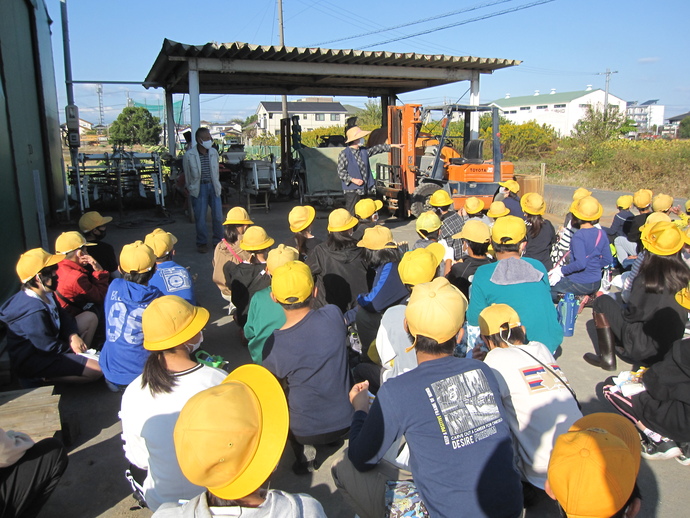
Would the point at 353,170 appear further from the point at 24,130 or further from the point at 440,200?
the point at 24,130

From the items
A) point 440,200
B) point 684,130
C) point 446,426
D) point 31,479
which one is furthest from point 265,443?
point 684,130

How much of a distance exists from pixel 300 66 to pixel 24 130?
5.94 m

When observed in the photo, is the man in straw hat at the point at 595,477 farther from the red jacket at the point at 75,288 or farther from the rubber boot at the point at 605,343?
the red jacket at the point at 75,288

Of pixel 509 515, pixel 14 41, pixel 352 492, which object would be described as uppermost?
pixel 14 41

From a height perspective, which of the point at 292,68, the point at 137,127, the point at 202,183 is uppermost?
the point at 137,127

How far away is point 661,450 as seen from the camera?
10.9ft

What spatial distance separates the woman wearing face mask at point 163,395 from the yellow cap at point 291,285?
1.64ft

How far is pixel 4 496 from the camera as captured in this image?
2420mm

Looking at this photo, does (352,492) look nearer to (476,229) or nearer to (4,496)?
(4,496)

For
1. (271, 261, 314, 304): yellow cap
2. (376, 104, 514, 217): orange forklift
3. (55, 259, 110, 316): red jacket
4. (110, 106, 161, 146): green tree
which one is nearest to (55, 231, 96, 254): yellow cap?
(55, 259, 110, 316): red jacket

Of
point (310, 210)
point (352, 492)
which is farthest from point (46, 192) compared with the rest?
point (352, 492)

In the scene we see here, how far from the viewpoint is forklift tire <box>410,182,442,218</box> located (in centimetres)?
1136

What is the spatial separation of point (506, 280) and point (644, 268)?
4.70ft

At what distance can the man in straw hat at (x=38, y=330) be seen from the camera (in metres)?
3.73
